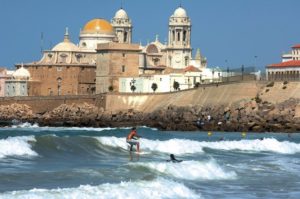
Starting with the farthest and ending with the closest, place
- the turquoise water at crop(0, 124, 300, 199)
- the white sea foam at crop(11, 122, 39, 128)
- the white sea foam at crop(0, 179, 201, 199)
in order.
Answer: the white sea foam at crop(11, 122, 39, 128) < the turquoise water at crop(0, 124, 300, 199) < the white sea foam at crop(0, 179, 201, 199)

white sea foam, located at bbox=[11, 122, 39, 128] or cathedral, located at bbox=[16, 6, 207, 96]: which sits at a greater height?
cathedral, located at bbox=[16, 6, 207, 96]

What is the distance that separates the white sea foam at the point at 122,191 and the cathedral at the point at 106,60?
84336 millimetres

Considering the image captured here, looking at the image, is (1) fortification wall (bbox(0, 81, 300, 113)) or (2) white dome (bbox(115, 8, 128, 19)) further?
(2) white dome (bbox(115, 8, 128, 19))

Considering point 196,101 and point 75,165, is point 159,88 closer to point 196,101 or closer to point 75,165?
point 196,101

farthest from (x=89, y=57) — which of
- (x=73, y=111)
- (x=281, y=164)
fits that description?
(x=281, y=164)

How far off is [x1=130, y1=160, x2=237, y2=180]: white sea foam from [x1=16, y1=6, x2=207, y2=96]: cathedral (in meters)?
78.6

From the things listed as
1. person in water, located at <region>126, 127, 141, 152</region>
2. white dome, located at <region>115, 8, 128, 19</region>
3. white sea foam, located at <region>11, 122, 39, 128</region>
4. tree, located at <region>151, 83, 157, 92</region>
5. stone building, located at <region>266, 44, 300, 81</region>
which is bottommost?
person in water, located at <region>126, 127, 141, 152</region>

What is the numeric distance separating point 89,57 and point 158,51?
12841 millimetres

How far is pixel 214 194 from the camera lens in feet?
90.3

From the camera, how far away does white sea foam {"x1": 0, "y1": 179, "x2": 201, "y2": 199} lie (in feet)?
78.2

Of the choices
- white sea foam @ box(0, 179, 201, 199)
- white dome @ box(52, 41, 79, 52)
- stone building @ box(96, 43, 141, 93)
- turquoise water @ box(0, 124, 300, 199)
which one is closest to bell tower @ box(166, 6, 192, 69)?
white dome @ box(52, 41, 79, 52)

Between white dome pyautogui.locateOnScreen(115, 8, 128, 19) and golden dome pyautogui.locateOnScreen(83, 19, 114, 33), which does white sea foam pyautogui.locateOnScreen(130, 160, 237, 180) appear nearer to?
golden dome pyautogui.locateOnScreen(83, 19, 114, 33)

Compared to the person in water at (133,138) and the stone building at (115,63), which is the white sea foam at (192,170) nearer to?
the person in water at (133,138)

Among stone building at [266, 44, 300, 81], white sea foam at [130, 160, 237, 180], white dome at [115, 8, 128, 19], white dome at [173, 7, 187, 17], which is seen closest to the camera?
white sea foam at [130, 160, 237, 180]
